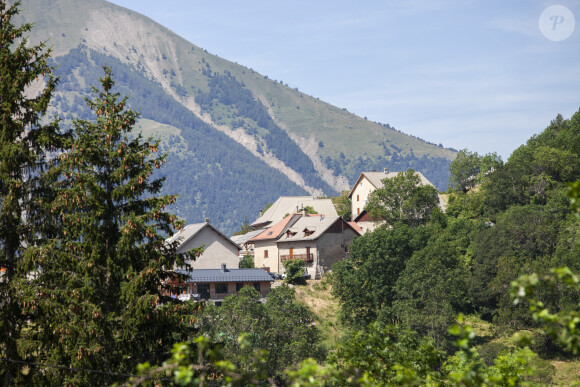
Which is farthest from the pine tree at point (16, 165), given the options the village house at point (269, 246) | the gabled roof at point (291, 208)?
the gabled roof at point (291, 208)

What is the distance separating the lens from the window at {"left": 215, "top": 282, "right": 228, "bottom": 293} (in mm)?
84625

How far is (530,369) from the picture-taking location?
1122 centimetres

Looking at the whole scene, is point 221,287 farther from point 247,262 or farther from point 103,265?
point 103,265

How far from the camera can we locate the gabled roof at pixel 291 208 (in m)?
135

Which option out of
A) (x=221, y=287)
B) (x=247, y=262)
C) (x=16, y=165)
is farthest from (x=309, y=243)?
(x=16, y=165)

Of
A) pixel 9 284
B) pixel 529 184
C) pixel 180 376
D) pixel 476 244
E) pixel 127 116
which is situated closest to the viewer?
pixel 180 376

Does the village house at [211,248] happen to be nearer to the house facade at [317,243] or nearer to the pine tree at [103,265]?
the house facade at [317,243]

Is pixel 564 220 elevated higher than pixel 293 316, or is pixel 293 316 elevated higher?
pixel 564 220

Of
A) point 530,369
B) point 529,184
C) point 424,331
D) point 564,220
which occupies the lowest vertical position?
point 424,331

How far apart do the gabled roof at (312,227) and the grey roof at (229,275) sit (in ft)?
37.9

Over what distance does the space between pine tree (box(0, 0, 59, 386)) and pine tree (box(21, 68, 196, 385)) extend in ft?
2.50

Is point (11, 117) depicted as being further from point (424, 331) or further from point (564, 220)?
point (564, 220)

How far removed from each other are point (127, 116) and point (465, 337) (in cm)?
1923

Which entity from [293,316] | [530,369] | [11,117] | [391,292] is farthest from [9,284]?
[391,292]
